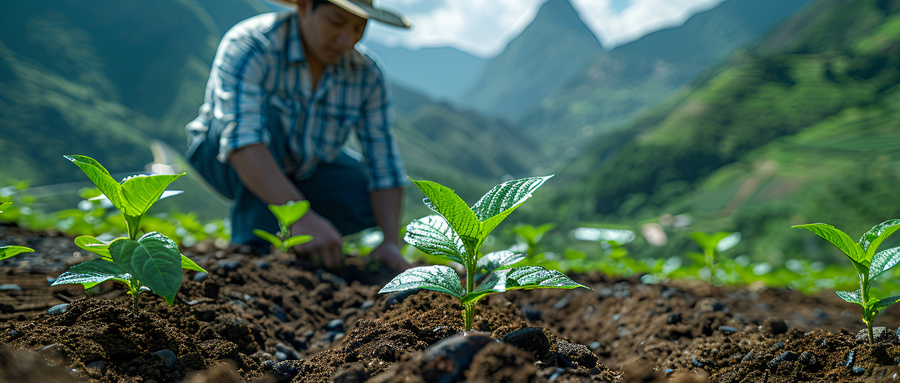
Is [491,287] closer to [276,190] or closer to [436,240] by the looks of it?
[436,240]

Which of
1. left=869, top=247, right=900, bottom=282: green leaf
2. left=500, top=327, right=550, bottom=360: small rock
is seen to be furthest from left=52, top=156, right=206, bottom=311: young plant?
left=869, top=247, right=900, bottom=282: green leaf

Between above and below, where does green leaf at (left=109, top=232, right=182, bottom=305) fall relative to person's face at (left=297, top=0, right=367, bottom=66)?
below

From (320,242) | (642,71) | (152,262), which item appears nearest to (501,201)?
(152,262)

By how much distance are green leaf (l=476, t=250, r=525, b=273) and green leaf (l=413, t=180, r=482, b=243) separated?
0.11m

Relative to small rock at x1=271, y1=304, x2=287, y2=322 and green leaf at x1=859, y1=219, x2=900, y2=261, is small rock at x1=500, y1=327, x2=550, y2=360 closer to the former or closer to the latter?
green leaf at x1=859, y1=219, x2=900, y2=261

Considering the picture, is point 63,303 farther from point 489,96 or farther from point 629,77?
point 489,96

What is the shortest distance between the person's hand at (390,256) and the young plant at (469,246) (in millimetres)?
1455

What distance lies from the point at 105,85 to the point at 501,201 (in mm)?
22360

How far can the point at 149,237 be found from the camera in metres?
1.12

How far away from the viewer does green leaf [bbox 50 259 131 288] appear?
3.50 ft

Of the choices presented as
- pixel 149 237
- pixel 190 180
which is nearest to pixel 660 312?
pixel 149 237

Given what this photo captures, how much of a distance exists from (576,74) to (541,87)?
29.9ft

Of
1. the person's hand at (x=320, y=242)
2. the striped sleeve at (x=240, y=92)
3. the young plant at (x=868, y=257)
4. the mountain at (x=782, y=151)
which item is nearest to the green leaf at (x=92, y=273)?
the person's hand at (x=320, y=242)

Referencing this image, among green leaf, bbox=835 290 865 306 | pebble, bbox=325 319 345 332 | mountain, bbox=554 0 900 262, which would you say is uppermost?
green leaf, bbox=835 290 865 306
